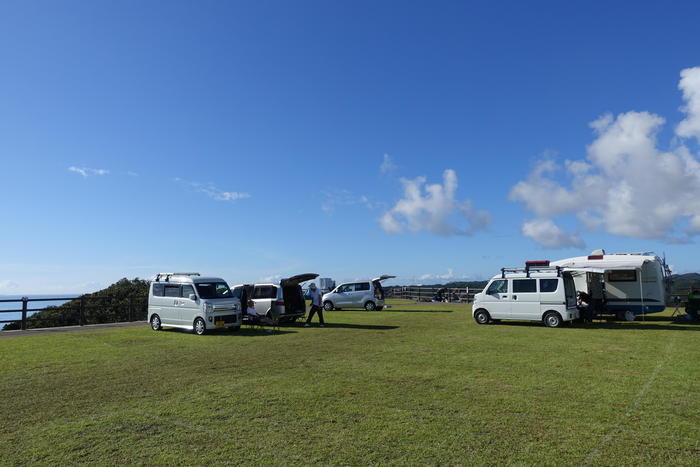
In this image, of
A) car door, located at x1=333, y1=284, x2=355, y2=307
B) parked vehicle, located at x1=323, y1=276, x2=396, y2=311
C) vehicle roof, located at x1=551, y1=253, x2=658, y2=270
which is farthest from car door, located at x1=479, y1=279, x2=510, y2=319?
car door, located at x1=333, y1=284, x2=355, y2=307

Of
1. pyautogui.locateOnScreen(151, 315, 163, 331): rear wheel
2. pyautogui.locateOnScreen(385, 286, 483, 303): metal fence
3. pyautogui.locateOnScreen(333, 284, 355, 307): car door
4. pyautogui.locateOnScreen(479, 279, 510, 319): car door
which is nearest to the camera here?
pyautogui.locateOnScreen(151, 315, 163, 331): rear wheel

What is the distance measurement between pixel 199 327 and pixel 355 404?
9.73m

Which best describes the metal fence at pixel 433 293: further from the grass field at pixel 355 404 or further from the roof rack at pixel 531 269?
the grass field at pixel 355 404

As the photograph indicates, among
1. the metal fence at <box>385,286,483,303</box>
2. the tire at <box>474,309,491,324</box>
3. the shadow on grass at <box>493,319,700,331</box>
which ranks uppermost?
the metal fence at <box>385,286,483,303</box>

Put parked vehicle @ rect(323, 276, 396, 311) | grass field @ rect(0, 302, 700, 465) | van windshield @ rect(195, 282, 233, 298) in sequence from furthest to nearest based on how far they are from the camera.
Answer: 1. parked vehicle @ rect(323, 276, 396, 311)
2. van windshield @ rect(195, 282, 233, 298)
3. grass field @ rect(0, 302, 700, 465)

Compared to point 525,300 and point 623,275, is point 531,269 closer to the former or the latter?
point 525,300

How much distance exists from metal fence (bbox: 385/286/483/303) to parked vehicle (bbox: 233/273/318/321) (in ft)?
56.0

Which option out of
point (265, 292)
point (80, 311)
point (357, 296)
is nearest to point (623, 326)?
point (265, 292)

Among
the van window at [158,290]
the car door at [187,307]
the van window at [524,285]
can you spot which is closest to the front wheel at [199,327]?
the car door at [187,307]

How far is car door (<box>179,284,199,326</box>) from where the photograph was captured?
1441cm

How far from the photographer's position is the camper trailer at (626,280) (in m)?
17.4

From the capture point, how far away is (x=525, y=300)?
1587 centimetres

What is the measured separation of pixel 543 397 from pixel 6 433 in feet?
21.0

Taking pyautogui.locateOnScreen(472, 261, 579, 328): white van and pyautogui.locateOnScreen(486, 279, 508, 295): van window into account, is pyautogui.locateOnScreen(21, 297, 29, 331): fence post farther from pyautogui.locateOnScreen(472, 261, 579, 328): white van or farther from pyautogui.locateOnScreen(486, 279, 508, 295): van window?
pyautogui.locateOnScreen(486, 279, 508, 295): van window
